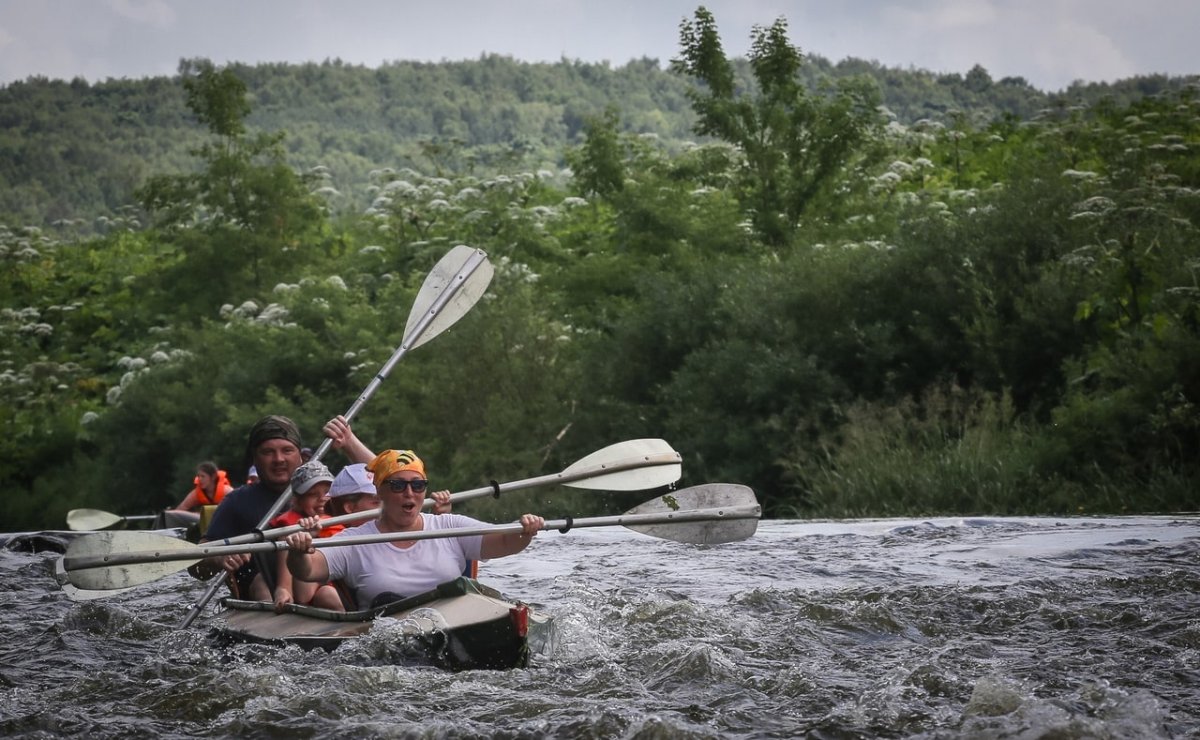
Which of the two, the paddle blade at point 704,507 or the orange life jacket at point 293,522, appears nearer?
the orange life jacket at point 293,522

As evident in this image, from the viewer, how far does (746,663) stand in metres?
6.91

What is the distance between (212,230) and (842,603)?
22695 mm

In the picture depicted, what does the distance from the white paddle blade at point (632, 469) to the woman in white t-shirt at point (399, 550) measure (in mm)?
862

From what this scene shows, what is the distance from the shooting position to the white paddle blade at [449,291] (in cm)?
1026

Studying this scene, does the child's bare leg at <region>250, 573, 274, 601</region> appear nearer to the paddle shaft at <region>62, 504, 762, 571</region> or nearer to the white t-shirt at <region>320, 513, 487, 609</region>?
the paddle shaft at <region>62, 504, 762, 571</region>

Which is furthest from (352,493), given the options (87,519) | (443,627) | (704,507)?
(87,519)

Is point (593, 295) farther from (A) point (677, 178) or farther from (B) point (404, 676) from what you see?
(B) point (404, 676)

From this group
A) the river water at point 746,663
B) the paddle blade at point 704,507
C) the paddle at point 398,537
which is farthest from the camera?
the paddle blade at point 704,507

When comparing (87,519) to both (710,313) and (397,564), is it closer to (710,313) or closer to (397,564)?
(710,313)

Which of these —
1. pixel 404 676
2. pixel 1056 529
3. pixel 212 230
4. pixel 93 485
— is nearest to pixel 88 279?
pixel 212 230

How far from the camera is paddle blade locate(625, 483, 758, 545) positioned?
25.0ft

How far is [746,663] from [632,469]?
141 centimetres

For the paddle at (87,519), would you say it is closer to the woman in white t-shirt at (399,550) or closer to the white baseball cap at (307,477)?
the white baseball cap at (307,477)

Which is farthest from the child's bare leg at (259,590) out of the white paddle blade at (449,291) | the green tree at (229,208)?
the green tree at (229,208)
